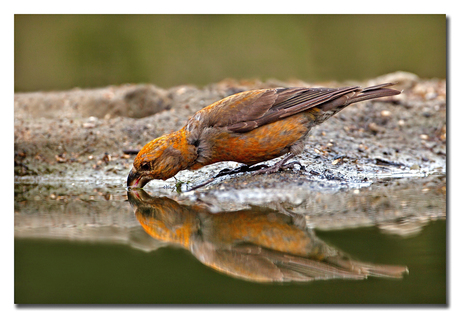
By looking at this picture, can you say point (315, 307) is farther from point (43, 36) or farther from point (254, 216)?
point (43, 36)

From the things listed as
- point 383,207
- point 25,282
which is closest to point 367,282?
point 383,207

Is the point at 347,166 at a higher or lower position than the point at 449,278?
higher

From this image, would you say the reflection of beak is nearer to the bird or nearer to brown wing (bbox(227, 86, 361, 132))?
the bird

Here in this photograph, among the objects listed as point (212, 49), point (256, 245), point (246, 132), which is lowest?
point (256, 245)

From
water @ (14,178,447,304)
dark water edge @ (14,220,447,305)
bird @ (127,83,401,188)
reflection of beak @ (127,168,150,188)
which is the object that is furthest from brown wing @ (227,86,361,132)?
dark water edge @ (14,220,447,305)

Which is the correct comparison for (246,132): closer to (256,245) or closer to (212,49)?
(256,245)

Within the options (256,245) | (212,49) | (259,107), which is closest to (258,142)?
(259,107)

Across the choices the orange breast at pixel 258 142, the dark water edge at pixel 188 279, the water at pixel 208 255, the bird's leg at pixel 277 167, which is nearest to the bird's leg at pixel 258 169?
the bird's leg at pixel 277 167
